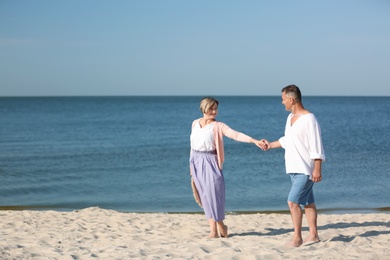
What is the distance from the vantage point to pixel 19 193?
15.0 meters

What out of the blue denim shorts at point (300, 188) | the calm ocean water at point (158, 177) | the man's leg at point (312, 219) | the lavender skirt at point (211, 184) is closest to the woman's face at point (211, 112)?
the lavender skirt at point (211, 184)

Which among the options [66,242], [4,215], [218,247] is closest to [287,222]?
[218,247]

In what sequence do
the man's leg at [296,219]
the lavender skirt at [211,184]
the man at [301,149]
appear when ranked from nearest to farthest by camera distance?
1. the man at [301,149]
2. the man's leg at [296,219]
3. the lavender skirt at [211,184]

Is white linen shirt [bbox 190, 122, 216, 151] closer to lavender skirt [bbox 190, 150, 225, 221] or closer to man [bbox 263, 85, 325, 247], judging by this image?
lavender skirt [bbox 190, 150, 225, 221]

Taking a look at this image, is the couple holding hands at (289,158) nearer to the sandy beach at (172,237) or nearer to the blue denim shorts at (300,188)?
the blue denim shorts at (300,188)

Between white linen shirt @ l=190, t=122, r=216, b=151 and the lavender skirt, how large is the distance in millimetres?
77

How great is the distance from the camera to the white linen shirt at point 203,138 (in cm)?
721

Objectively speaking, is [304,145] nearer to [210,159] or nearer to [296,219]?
[296,219]

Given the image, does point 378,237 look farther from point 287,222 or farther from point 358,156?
point 358,156

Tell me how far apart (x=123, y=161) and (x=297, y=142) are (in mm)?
16008

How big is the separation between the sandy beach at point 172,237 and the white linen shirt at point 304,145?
0.94 meters

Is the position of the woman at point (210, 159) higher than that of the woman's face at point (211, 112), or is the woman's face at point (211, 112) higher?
the woman's face at point (211, 112)

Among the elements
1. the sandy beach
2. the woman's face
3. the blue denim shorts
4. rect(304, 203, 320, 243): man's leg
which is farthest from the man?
the woman's face

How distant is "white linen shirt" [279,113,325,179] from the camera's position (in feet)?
20.9
